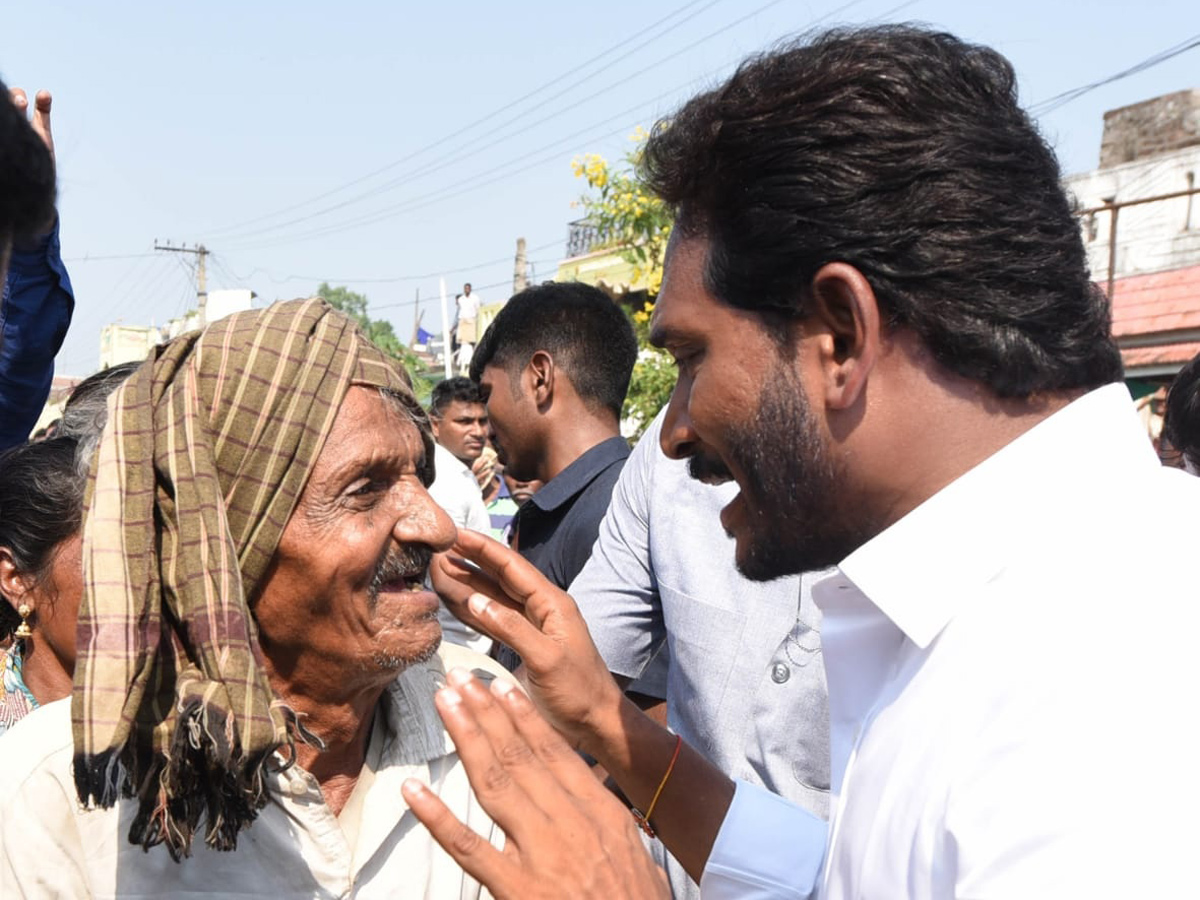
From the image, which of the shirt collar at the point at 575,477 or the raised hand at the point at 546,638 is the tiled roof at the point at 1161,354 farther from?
the raised hand at the point at 546,638

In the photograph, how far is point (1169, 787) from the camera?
1.13 m

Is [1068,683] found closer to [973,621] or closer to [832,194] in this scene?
[973,621]

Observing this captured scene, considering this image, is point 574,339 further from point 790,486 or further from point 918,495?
point 918,495

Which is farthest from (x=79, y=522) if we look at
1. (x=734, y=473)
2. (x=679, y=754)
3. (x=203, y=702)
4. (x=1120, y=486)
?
(x=1120, y=486)

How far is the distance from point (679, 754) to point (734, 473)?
616 mm

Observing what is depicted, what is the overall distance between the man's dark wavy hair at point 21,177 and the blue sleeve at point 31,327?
5.73 ft

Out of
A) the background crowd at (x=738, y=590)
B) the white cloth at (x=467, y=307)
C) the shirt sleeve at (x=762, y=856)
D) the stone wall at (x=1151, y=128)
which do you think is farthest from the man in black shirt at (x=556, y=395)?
the white cloth at (x=467, y=307)

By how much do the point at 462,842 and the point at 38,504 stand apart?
2.27 metres

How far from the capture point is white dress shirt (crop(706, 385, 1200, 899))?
1.15 metres

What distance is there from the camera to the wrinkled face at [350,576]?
2.25 m

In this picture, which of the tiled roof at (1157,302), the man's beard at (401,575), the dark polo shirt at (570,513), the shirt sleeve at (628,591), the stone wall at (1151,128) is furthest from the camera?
the stone wall at (1151,128)

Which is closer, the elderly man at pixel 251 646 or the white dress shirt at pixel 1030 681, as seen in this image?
the white dress shirt at pixel 1030 681

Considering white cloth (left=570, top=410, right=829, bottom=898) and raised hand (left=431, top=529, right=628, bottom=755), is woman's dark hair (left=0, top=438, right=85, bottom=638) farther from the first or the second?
raised hand (left=431, top=529, right=628, bottom=755)

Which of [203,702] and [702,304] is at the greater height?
[702,304]
